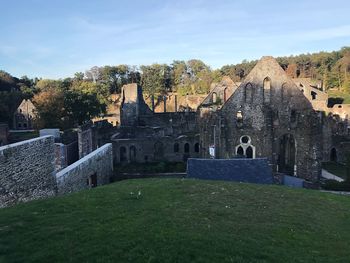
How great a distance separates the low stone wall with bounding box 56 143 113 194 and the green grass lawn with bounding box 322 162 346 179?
70.7 feet

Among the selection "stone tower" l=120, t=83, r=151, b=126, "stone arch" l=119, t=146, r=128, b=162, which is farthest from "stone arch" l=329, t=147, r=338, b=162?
"stone tower" l=120, t=83, r=151, b=126

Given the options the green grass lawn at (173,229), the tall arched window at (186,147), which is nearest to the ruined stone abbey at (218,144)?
the tall arched window at (186,147)

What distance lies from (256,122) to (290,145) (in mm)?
4284

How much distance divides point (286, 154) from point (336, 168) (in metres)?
7.39

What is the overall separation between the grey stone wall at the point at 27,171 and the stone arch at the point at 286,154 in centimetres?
2056

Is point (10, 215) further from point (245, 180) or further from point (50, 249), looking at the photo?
point (245, 180)

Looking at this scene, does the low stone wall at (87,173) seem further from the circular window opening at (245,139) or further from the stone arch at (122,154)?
the stone arch at (122,154)

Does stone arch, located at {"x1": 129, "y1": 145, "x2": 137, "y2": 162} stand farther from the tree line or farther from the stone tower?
the tree line

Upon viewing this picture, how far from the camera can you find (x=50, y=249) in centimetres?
773

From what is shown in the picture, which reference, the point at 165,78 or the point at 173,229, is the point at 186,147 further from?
the point at 165,78

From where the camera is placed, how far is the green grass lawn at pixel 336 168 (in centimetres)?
3199

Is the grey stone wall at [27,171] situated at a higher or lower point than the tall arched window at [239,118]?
lower

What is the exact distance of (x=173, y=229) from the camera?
912cm

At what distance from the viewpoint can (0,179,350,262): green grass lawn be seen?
7.62 meters
